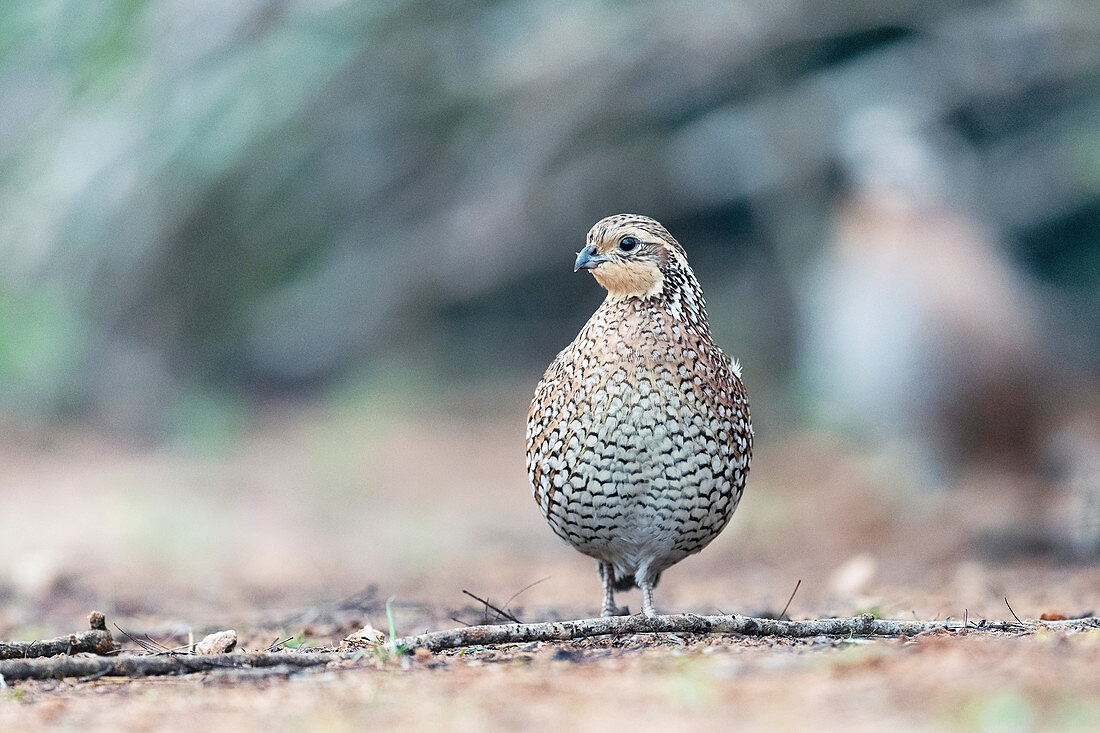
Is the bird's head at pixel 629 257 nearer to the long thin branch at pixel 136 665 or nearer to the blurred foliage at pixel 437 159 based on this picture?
the long thin branch at pixel 136 665

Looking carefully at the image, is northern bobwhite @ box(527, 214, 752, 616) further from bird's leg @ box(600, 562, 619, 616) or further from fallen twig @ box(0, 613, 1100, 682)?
fallen twig @ box(0, 613, 1100, 682)

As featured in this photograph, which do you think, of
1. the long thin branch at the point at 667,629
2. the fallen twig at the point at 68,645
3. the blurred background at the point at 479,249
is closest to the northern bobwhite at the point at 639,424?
the long thin branch at the point at 667,629

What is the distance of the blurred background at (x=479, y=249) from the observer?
8.77m

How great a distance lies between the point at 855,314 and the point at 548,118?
361 centimetres

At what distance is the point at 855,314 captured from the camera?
9570mm

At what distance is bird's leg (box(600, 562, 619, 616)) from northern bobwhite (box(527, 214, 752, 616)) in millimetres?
12

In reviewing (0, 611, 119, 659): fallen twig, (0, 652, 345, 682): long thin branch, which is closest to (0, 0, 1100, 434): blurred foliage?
(0, 611, 119, 659): fallen twig

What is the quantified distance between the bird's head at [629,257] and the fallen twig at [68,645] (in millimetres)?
1918

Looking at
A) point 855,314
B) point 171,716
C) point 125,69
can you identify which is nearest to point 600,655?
point 171,716

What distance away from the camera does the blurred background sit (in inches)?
345

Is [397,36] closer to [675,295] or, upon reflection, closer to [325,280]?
[325,280]

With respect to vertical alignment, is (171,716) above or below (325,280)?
below

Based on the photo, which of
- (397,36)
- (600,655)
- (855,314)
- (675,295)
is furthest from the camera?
(397,36)

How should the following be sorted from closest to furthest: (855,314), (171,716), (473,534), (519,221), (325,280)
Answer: (171,716) < (473,534) < (855,314) < (519,221) < (325,280)
